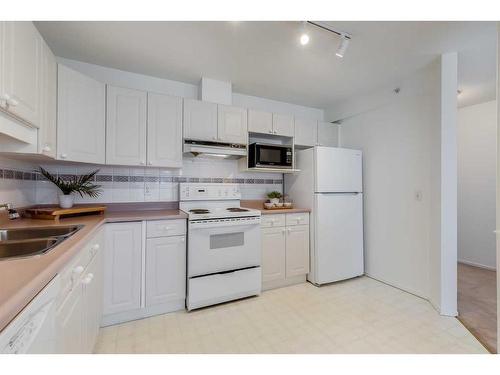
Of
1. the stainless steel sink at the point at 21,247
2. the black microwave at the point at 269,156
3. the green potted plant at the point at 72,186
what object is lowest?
the stainless steel sink at the point at 21,247

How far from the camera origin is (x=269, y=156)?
2.70m

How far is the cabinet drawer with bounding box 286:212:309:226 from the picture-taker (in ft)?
8.74

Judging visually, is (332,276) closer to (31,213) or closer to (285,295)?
(285,295)

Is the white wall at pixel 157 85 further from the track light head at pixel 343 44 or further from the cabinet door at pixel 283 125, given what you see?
the track light head at pixel 343 44

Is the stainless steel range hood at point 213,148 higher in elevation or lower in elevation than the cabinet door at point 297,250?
higher

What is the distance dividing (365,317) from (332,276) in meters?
0.70

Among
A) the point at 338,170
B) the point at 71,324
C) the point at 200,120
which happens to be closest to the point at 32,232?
the point at 71,324

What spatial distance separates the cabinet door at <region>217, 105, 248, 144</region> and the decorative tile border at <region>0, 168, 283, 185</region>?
0.54m

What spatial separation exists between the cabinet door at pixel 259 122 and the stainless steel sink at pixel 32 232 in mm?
1971

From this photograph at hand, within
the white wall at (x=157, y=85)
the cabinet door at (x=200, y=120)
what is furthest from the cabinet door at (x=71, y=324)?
the white wall at (x=157, y=85)

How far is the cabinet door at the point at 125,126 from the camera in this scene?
210 centimetres

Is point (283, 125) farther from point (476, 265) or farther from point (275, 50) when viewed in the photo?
point (476, 265)

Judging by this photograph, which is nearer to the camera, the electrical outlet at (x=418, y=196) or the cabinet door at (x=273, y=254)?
the electrical outlet at (x=418, y=196)
